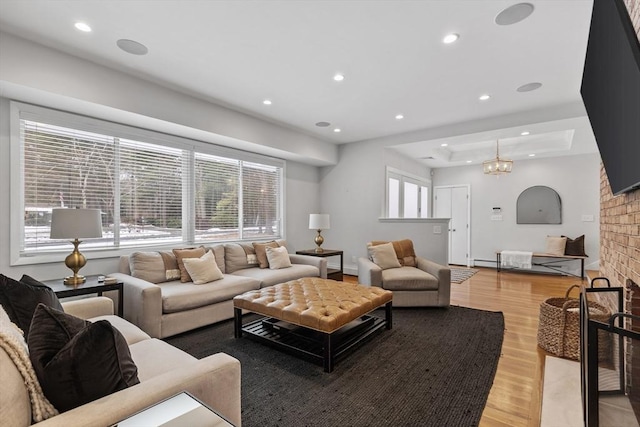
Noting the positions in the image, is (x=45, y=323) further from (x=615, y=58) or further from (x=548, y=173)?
(x=548, y=173)

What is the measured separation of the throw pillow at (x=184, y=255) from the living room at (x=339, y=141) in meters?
0.68

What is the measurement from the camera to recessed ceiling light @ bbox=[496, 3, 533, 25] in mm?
2216

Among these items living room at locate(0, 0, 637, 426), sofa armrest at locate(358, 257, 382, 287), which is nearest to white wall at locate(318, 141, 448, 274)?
living room at locate(0, 0, 637, 426)

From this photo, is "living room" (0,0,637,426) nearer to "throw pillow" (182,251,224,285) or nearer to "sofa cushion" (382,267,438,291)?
"throw pillow" (182,251,224,285)

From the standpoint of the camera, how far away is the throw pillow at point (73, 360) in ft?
3.22

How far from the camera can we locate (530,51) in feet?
9.21

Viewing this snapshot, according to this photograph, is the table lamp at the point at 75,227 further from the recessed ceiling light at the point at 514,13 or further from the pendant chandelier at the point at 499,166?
the pendant chandelier at the point at 499,166

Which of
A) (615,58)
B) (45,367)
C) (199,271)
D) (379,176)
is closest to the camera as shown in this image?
(45,367)

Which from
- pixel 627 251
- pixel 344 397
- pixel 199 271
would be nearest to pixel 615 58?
pixel 627 251

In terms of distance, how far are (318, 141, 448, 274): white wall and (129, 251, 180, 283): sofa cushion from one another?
3.16 m

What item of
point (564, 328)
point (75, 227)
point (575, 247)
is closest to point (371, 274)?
point (564, 328)

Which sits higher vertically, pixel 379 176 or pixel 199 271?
pixel 379 176

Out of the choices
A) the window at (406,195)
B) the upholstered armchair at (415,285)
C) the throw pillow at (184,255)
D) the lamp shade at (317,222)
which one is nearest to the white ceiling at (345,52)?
the lamp shade at (317,222)

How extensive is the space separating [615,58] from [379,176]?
4.41 m
